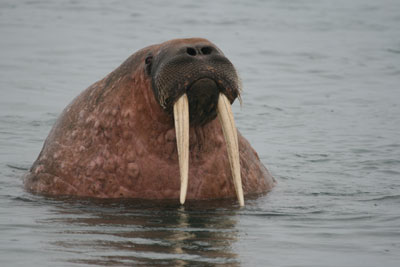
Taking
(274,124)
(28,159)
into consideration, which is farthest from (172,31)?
(28,159)

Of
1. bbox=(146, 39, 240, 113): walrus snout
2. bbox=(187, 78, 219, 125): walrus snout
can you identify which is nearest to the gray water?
bbox=(187, 78, 219, 125): walrus snout

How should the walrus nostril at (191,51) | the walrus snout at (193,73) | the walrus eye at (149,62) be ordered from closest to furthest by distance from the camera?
the walrus snout at (193,73), the walrus nostril at (191,51), the walrus eye at (149,62)

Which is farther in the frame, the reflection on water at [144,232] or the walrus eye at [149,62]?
the walrus eye at [149,62]

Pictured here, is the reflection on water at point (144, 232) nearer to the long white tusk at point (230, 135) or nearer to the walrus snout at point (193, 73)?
the long white tusk at point (230, 135)

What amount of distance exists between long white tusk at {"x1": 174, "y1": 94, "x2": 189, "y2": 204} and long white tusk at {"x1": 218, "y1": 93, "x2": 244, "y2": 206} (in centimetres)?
31

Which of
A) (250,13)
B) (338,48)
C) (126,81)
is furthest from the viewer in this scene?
(250,13)

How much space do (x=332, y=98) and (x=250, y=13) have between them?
14745 mm

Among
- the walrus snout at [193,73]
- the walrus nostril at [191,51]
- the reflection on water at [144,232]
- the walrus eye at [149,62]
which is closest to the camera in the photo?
the reflection on water at [144,232]

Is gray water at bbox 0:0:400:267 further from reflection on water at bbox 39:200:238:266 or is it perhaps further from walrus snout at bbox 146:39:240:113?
walrus snout at bbox 146:39:240:113

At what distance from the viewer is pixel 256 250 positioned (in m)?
6.93

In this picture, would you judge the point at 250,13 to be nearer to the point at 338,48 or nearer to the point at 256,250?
the point at 338,48

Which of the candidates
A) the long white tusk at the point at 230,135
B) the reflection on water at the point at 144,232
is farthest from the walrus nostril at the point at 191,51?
the reflection on water at the point at 144,232

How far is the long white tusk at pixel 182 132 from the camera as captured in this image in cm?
774

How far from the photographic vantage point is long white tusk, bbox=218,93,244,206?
25.7ft
